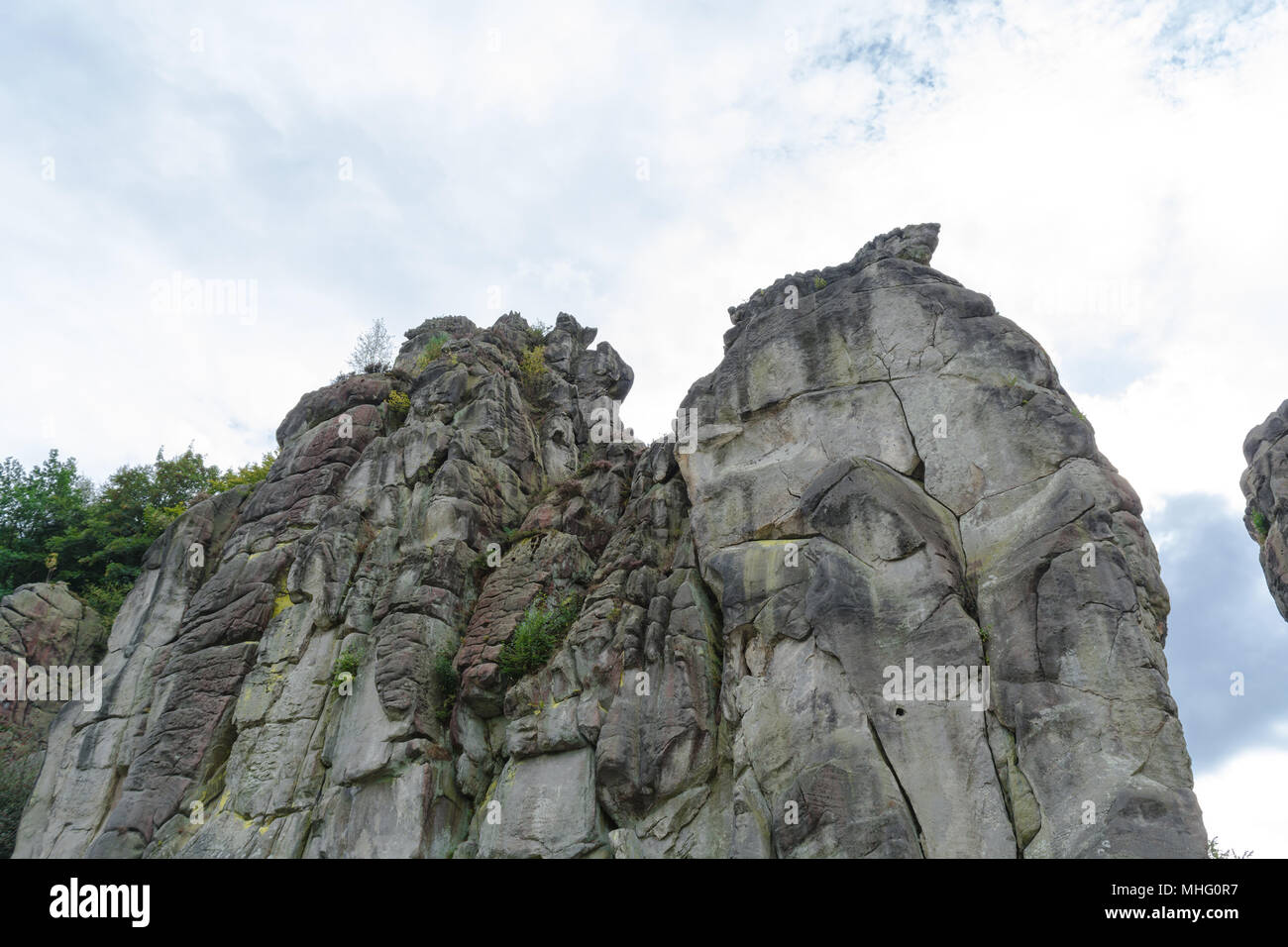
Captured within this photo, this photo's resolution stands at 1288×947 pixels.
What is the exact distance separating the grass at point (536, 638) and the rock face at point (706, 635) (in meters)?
0.15

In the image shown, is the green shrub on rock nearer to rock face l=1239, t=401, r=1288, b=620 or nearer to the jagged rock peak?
the jagged rock peak

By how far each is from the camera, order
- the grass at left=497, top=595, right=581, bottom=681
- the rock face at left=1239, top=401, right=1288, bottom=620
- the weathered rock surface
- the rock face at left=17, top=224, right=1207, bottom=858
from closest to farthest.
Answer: the rock face at left=17, top=224, right=1207, bottom=858, the grass at left=497, top=595, right=581, bottom=681, the weathered rock surface, the rock face at left=1239, top=401, right=1288, bottom=620

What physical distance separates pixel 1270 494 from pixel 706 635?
2440 centimetres

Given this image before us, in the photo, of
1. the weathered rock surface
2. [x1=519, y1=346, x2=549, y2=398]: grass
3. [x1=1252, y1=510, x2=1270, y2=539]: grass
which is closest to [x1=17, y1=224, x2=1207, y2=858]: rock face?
the weathered rock surface

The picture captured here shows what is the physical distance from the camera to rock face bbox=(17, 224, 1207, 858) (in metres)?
15.9

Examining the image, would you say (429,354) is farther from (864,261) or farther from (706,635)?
(706,635)

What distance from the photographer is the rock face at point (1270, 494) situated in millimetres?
32844

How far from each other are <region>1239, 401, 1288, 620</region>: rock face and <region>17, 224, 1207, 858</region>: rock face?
17.6 meters

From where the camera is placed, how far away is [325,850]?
20656 mm

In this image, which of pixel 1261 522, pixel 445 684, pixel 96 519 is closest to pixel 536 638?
pixel 445 684

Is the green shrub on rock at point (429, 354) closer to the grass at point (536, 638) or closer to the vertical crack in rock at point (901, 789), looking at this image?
the grass at point (536, 638)
